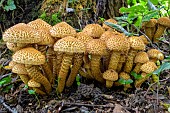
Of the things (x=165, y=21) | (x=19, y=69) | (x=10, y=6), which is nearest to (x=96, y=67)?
(x=19, y=69)

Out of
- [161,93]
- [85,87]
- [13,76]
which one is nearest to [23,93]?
[13,76]

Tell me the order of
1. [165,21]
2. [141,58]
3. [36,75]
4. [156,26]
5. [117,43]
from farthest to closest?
[156,26]
[165,21]
[141,58]
[36,75]
[117,43]

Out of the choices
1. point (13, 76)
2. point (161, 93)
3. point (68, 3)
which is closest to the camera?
point (161, 93)

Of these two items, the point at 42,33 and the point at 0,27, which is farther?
the point at 0,27

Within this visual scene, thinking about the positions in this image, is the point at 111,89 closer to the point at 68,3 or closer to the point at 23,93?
the point at 23,93

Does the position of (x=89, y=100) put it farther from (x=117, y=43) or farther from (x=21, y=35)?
(x=21, y=35)
